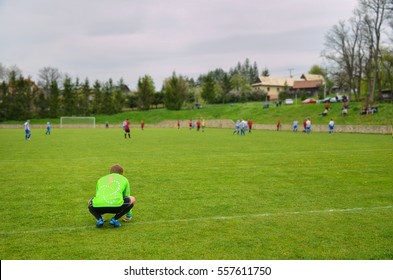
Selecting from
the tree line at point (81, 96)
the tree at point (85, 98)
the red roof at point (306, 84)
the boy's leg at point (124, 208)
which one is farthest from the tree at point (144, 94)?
the boy's leg at point (124, 208)

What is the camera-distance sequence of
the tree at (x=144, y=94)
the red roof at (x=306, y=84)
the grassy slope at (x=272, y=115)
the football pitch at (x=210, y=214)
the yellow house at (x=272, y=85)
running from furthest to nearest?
1. the yellow house at (x=272, y=85)
2. the red roof at (x=306, y=84)
3. the tree at (x=144, y=94)
4. the grassy slope at (x=272, y=115)
5. the football pitch at (x=210, y=214)

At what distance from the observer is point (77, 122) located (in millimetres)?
88312

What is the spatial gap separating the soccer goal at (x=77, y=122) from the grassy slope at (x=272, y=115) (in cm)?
284

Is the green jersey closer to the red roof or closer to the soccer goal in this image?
the soccer goal

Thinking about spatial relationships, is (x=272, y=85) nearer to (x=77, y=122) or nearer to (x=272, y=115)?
(x=272, y=115)

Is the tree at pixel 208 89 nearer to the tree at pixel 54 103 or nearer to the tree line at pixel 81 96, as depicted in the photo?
the tree line at pixel 81 96

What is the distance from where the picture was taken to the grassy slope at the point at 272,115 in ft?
161

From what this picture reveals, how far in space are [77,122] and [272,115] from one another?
150 ft

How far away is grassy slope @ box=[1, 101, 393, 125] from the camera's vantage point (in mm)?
49094

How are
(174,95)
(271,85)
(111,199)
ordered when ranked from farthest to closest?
(271,85) < (174,95) < (111,199)

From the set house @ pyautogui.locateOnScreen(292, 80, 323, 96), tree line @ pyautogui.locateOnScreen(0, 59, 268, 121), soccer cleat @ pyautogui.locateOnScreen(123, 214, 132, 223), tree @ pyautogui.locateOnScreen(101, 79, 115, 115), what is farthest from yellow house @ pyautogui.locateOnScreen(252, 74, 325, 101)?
soccer cleat @ pyautogui.locateOnScreen(123, 214, 132, 223)

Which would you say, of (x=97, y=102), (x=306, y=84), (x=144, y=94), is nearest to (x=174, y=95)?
(x=144, y=94)

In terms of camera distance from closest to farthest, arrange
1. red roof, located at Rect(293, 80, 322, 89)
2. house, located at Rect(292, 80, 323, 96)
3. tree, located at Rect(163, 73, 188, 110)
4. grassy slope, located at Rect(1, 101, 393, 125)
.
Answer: grassy slope, located at Rect(1, 101, 393, 125)
tree, located at Rect(163, 73, 188, 110)
house, located at Rect(292, 80, 323, 96)
red roof, located at Rect(293, 80, 322, 89)

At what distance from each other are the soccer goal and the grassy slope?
9.31 ft
